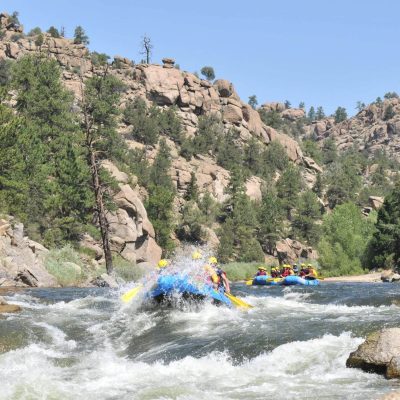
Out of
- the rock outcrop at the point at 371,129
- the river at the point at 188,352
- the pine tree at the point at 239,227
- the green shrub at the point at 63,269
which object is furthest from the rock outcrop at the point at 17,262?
the rock outcrop at the point at 371,129

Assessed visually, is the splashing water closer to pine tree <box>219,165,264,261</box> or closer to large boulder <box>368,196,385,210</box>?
pine tree <box>219,165,264,261</box>

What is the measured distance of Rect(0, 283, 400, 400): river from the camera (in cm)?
666

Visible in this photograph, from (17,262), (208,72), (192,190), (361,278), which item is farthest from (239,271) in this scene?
(208,72)

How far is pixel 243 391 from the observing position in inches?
262

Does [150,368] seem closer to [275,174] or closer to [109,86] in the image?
[109,86]

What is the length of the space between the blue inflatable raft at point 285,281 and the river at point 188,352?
11.7 metres

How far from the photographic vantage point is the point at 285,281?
26.4 m

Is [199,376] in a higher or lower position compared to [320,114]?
lower

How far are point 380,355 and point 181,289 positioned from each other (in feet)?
20.9

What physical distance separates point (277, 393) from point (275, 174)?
70.9 meters

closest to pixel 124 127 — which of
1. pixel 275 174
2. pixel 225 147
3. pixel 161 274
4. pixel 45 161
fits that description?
pixel 225 147

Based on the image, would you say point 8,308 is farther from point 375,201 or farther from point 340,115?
point 340,115

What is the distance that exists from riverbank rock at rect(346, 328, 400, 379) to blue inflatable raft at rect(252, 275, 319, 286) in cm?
1868

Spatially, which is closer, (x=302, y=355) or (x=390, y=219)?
(x=302, y=355)
